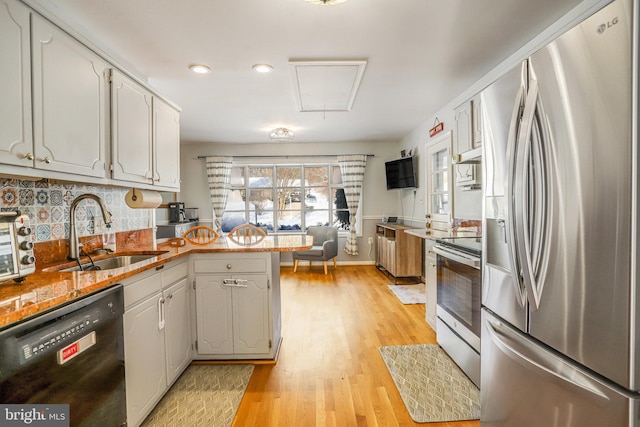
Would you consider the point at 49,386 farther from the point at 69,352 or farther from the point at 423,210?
the point at 423,210

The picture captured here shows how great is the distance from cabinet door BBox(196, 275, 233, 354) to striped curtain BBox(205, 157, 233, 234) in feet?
12.6

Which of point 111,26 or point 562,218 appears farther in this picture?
point 111,26

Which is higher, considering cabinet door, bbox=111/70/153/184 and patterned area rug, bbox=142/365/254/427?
cabinet door, bbox=111/70/153/184

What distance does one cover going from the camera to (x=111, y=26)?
2170mm

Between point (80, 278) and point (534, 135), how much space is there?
6.75 feet

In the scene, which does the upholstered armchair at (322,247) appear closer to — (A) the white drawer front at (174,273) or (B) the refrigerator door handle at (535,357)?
(A) the white drawer front at (174,273)

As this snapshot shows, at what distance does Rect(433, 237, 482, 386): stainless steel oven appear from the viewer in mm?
2055

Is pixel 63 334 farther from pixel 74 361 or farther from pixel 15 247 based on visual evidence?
pixel 15 247

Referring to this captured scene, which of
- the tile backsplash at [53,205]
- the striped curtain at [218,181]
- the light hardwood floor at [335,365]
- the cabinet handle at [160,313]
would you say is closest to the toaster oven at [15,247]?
the tile backsplash at [53,205]

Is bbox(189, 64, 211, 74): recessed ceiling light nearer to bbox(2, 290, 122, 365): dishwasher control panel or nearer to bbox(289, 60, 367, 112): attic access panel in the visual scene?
bbox(289, 60, 367, 112): attic access panel

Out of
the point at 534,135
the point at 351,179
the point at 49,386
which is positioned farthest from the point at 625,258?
the point at 351,179

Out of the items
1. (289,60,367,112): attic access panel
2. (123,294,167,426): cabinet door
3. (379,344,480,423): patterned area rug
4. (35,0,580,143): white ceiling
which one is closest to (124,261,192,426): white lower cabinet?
(123,294,167,426): cabinet door

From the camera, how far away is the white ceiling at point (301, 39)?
1977 mm

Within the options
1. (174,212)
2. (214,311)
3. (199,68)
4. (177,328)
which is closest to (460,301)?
(214,311)
